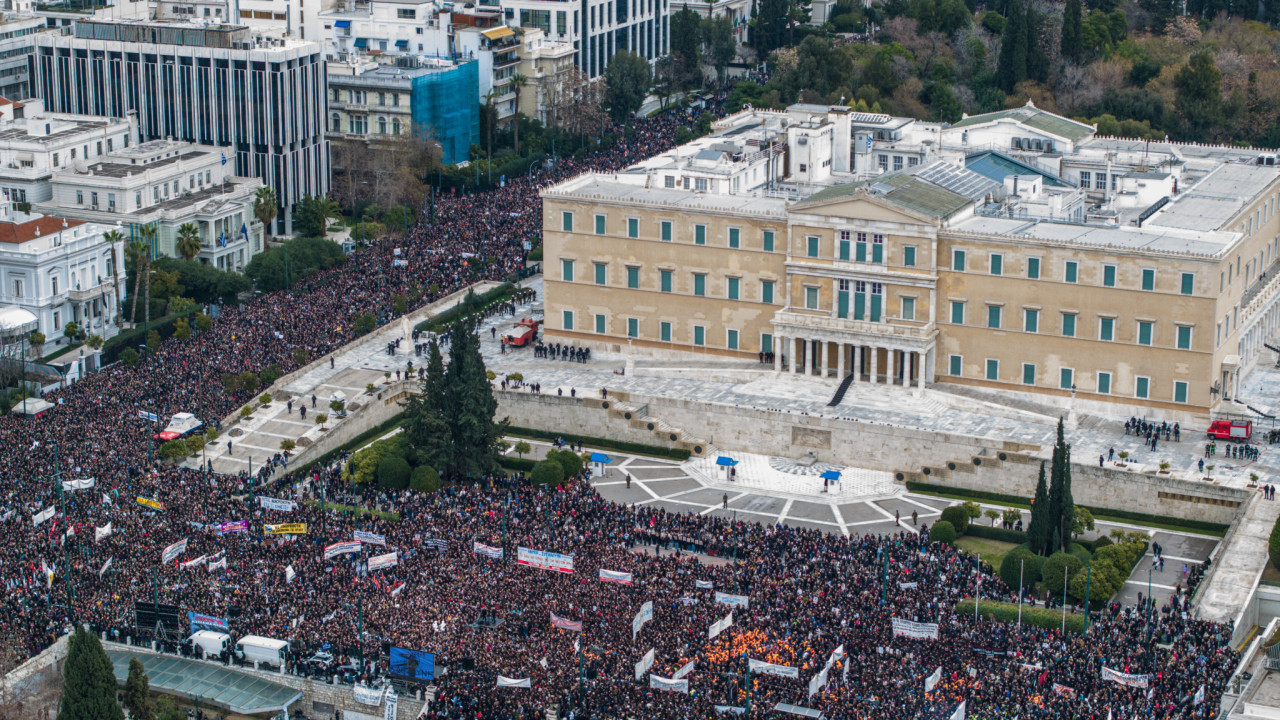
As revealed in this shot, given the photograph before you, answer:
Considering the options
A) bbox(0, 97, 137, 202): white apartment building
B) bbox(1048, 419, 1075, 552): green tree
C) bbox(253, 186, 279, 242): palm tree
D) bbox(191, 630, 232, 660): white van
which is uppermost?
bbox(0, 97, 137, 202): white apartment building

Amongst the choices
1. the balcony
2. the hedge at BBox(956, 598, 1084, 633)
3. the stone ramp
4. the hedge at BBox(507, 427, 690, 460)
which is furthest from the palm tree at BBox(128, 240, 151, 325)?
the stone ramp

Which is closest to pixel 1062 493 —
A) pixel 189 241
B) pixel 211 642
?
pixel 211 642

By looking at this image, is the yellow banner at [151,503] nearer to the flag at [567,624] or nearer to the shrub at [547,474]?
the shrub at [547,474]

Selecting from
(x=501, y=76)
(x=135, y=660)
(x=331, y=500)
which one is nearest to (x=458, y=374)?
(x=331, y=500)

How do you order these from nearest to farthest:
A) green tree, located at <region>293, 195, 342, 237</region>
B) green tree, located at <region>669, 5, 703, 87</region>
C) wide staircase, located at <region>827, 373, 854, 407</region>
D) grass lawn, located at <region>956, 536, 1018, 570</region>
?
grass lawn, located at <region>956, 536, 1018, 570</region>
wide staircase, located at <region>827, 373, 854, 407</region>
green tree, located at <region>293, 195, 342, 237</region>
green tree, located at <region>669, 5, 703, 87</region>

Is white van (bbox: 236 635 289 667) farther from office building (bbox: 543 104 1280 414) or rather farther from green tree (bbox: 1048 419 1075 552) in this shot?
office building (bbox: 543 104 1280 414)

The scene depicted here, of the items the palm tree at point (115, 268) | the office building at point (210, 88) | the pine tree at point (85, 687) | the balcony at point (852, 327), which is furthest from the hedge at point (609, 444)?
the office building at point (210, 88)
